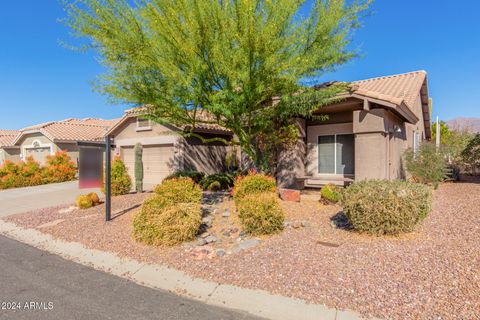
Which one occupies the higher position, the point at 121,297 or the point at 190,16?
the point at 190,16

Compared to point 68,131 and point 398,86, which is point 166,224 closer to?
point 398,86

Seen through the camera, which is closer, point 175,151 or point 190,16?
point 190,16

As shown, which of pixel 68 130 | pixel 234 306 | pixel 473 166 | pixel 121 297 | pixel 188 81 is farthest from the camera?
A: pixel 68 130

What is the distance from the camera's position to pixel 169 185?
25.4 feet

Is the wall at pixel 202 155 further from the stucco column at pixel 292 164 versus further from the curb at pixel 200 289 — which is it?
the curb at pixel 200 289

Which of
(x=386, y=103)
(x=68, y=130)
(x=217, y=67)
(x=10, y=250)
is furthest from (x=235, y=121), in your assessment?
(x=68, y=130)

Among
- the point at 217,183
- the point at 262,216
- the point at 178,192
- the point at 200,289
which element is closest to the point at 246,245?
the point at 262,216

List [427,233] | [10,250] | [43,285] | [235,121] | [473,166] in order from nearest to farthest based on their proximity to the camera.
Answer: [43,285] → [427,233] → [10,250] → [235,121] → [473,166]

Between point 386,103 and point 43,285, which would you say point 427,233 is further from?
point 43,285

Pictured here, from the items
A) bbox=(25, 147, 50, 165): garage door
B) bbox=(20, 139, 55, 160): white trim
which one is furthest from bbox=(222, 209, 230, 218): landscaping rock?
bbox=(25, 147, 50, 165): garage door

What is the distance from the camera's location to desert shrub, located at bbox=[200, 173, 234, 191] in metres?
13.6

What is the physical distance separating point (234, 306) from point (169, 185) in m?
4.32

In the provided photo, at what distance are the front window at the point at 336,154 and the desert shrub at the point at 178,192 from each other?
645 cm

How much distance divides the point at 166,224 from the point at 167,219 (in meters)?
0.12
